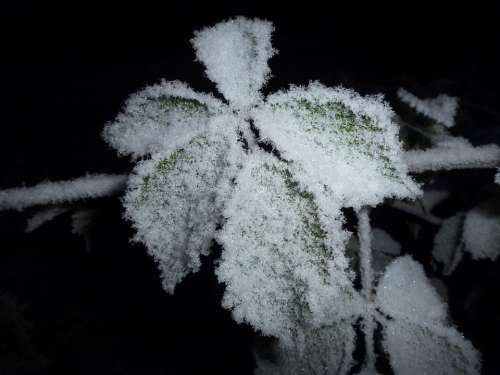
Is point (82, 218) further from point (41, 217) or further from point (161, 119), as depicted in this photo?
point (161, 119)

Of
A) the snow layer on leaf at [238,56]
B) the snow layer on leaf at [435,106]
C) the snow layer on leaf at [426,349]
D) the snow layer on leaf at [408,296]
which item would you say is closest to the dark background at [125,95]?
the snow layer on leaf at [435,106]

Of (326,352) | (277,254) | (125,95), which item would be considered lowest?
(326,352)

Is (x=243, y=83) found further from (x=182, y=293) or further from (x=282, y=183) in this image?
(x=182, y=293)

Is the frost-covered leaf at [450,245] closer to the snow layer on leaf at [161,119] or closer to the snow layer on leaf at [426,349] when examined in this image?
the snow layer on leaf at [426,349]

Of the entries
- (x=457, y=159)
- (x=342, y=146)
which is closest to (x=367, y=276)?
(x=457, y=159)

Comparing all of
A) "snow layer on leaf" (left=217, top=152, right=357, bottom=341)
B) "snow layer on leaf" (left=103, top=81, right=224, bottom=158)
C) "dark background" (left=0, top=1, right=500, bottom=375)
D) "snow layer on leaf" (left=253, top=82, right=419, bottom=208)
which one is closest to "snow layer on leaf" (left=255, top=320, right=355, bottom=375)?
"snow layer on leaf" (left=217, top=152, right=357, bottom=341)

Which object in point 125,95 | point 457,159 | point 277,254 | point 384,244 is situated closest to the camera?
point 277,254

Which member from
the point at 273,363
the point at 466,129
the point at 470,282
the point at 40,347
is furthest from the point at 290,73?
the point at 40,347
